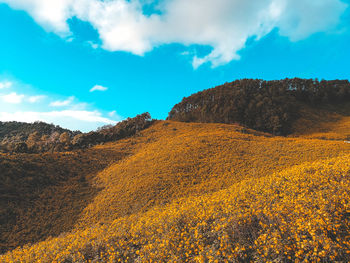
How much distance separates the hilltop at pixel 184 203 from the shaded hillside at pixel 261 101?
33.5ft

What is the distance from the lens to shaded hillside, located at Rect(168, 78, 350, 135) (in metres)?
59.0

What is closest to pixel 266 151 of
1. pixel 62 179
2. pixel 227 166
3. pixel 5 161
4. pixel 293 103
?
pixel 227 166

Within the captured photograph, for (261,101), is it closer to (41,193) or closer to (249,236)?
(249,236)

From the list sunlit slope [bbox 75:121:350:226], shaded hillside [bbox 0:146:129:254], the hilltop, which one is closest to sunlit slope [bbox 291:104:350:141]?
the hilltop

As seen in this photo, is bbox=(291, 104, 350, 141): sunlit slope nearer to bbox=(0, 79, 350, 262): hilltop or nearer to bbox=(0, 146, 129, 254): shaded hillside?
bbox=(0, 79, 350, 262): hilltop

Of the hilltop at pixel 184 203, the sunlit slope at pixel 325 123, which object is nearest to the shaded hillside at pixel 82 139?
the hilltop at pixel 184 203

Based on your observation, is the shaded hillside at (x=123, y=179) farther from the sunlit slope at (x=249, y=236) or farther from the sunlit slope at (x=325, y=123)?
the sunlit slope at (x=325, y=123)

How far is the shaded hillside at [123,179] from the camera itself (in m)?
17.9

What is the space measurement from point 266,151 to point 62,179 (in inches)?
1268

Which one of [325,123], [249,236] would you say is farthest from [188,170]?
[325,123]

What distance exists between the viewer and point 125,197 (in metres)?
20.5

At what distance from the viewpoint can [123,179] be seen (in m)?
26.0

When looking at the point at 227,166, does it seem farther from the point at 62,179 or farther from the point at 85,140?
the point at 85,140

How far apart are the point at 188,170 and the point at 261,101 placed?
49795 mm
